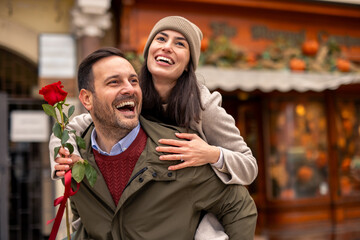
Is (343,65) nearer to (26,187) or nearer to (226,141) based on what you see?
(26,187)

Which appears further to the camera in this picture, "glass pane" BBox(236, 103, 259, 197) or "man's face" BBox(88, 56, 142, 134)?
"glass pane" BBox(236, 103, 259, 197)

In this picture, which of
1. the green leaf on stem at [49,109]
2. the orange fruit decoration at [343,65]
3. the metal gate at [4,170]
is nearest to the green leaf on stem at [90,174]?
the green leaf on stem at [49,109]

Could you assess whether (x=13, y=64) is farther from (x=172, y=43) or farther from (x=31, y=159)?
(x=172, y=43)

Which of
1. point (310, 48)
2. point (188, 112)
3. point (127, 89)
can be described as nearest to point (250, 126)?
point (310, 48)

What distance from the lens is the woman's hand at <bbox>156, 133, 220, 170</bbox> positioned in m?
1.90

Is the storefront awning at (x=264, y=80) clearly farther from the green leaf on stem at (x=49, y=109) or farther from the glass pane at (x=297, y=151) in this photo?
the green leaf on stem at (x=49, y=109)

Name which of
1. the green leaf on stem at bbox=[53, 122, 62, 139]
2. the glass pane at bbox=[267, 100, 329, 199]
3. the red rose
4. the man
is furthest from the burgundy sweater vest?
the glass pane at bbox=[267, 100, 329, 199]

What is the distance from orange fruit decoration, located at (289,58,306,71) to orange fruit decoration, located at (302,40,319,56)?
18.9 inches

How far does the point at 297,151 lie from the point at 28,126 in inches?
177

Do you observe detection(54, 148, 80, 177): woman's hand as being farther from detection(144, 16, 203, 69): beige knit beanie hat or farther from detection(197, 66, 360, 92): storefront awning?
detection(197, 66, 360, 92): storefront awning

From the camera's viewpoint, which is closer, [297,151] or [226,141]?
[226,141]

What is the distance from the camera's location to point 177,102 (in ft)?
6.89

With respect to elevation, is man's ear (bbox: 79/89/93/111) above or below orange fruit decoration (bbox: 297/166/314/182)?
above

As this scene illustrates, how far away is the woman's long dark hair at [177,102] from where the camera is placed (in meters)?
2.05
